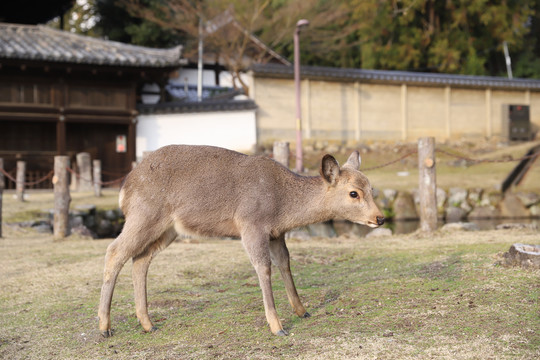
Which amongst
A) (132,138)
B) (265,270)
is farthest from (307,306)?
(132,138)

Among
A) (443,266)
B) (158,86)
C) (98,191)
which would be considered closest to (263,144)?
(158,86)

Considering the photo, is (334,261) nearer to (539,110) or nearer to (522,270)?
(522,270)

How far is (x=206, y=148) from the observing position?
17.2ft

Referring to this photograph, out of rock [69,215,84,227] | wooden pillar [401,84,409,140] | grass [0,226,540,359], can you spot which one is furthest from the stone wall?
grass [0,226,540,359]

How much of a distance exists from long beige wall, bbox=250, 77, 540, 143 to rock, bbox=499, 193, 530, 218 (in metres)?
9.02

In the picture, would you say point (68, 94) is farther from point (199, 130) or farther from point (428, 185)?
point (428, 185)

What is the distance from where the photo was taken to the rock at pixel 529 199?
18.8 meters

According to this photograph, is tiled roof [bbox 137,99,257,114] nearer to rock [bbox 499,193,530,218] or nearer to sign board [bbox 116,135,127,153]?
sign board [bbox 116,135,127,153]

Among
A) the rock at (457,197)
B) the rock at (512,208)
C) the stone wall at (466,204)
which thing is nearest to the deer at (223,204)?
the stone wall at (466,204)

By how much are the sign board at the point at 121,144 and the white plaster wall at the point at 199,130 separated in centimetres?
54

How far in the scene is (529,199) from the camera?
18844mm

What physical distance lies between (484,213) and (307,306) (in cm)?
1517

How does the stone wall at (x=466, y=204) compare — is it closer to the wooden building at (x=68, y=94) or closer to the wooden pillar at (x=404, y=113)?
the wooden pillar at (x=404, y=113)

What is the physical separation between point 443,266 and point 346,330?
8.33 ft
